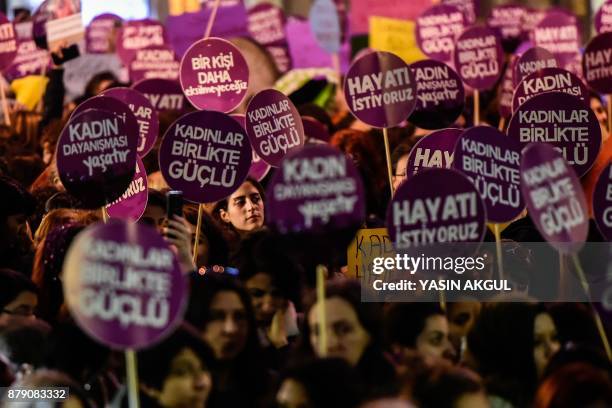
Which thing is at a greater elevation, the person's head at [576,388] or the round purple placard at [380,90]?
the round purple placard at [380,90]

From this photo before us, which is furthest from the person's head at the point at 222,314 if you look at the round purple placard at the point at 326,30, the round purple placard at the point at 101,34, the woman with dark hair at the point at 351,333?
the round purple placard at the point at 326,30

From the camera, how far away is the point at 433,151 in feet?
22.7

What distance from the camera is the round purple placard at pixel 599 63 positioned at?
861 centimetres

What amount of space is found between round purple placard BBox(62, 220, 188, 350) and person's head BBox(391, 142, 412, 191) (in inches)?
143

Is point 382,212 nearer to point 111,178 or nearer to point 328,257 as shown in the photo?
point 111,178

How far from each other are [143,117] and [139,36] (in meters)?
3.70

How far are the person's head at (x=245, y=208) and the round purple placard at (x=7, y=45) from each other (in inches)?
114

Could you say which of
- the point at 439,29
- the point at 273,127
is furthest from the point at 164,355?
the point at 439,29

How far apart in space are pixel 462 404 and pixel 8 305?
1865 mm

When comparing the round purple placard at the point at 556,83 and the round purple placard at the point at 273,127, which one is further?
the round purple placard at the point at 556,83

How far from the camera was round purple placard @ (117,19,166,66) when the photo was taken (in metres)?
11.3

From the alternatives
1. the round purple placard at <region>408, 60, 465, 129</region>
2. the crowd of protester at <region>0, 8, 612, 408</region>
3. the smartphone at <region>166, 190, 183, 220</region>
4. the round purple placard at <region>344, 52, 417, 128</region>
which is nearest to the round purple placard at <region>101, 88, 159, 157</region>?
the crowd of protester at <region>0, 8, 612, 408</region>

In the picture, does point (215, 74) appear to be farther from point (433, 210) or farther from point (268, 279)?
point (433, 210)

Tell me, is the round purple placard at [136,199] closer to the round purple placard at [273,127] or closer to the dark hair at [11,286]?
the round purple placard at [273,127]
